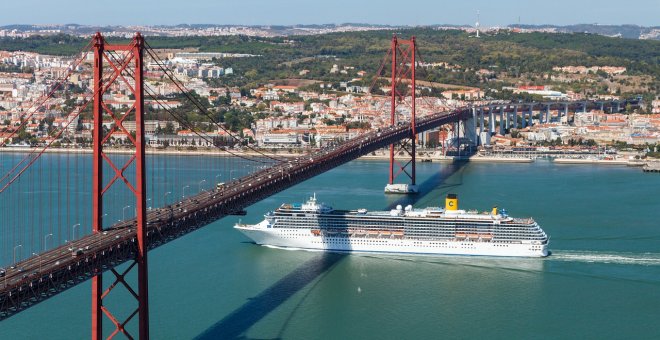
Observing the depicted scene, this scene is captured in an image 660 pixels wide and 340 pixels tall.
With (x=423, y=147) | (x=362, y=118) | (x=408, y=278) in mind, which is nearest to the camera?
(x=408, y=278)

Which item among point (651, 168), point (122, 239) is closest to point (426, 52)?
point (651, 168)

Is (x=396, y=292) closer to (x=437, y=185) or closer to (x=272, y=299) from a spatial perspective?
(x=272, y=299)

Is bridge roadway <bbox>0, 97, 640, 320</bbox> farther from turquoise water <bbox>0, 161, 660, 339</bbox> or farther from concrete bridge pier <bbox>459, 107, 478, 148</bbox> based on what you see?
concrete bridge pier <bbox>459, 107, 478, 148</bbox>

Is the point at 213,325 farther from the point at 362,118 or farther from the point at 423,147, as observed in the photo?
the point at 362,118

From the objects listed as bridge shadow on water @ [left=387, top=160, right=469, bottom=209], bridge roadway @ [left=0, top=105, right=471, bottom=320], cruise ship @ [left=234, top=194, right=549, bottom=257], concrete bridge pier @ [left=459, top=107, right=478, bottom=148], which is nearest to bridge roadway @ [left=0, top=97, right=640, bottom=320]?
bridge roadway @ [left=0, top=105, right=471, bottom=320]

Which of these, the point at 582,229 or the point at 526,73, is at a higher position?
the point at 526,73

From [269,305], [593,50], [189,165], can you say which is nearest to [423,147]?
[189,165]
